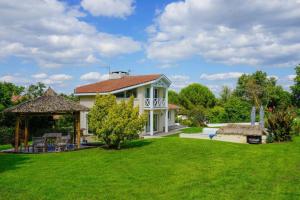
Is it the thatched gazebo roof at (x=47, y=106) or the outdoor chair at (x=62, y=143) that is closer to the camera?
the thatched gazebo roof at (x=47, y=106)

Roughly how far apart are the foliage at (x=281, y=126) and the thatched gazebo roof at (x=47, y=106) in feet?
43.9

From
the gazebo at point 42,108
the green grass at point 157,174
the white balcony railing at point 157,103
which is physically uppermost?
the white balcony railing at point 157,103

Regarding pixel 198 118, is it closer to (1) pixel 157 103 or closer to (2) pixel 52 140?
(1) pixel 157 103

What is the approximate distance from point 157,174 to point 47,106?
10.4 metres

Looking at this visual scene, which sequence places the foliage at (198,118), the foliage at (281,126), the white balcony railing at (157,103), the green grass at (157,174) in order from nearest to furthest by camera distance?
the green grass at (157,174), the foliage at (281,126), the white balcony railing at (157,103), the foliage at (198,118)

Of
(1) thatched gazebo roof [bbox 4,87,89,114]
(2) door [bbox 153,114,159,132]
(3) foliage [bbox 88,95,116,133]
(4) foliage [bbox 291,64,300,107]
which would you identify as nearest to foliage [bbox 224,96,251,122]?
(2) door [bbox 153,114,159,132]

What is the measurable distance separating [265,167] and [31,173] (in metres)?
9.88

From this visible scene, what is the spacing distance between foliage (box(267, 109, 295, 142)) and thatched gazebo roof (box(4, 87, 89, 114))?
43.9ft

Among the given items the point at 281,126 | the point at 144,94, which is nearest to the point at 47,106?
the point at 144,94

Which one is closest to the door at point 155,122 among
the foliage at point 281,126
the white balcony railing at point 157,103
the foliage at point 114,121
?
the white balcony railing at point 157,103

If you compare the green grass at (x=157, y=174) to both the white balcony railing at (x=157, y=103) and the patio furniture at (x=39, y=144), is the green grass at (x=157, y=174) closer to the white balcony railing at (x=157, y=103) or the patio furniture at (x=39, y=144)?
the patio furniture at (x=39, y=144)

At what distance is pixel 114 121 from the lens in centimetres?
1789

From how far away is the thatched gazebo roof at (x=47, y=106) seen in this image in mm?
18672

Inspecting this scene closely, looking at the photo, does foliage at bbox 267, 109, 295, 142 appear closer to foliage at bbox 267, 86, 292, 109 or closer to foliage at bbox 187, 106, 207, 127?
foliage at bbox 187, 106, 207, 127
